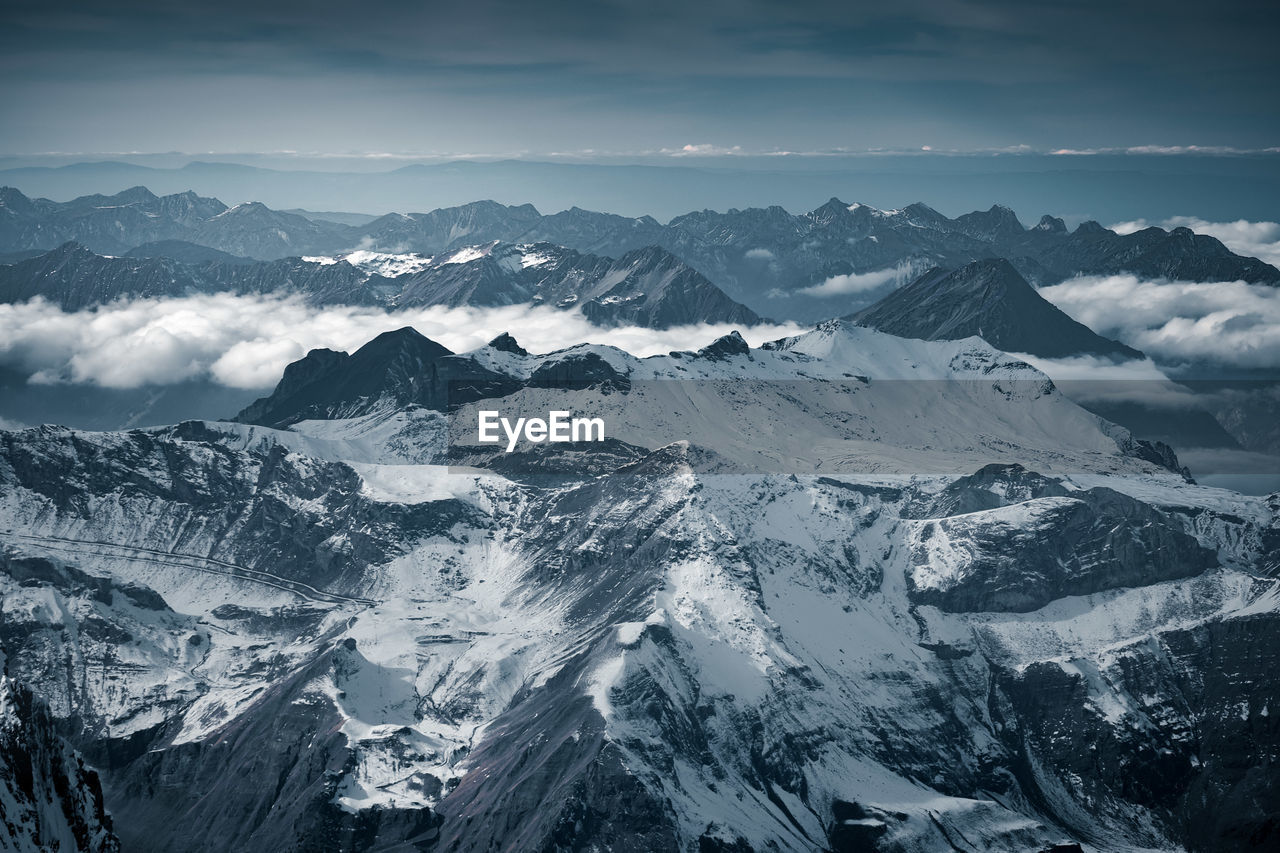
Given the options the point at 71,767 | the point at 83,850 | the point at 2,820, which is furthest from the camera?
the point at 71,767

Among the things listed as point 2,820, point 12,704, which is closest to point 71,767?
point 12,704

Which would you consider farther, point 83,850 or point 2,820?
point 83,850

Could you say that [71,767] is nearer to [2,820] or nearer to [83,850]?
[83,850]

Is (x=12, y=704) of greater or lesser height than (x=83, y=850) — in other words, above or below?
above

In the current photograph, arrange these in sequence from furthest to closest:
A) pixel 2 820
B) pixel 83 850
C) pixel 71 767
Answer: pixel 71 767 → pixel 83 850 → pixel 2 820

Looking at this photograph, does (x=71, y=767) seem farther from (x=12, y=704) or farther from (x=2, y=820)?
(x=2, y=820)

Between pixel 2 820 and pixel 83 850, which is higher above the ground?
pixel 2 820

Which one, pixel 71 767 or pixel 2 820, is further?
pixel 71 767
